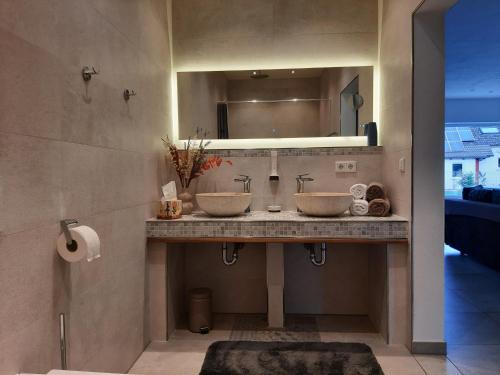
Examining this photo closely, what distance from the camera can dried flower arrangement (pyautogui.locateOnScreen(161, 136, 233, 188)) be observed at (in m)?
2.81

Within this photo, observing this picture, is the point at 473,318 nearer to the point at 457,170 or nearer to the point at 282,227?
the point at 282,227

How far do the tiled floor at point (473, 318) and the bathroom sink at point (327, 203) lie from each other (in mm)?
1161

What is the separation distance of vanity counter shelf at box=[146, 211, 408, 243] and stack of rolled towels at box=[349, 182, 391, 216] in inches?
4.7

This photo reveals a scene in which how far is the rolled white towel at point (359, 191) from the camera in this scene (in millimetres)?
2795

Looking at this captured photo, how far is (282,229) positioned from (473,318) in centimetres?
180

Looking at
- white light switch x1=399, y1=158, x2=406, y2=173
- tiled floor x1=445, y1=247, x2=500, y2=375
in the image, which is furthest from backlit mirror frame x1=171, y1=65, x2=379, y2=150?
tiled floor x1=445, y1=247, x2=500, y2=375

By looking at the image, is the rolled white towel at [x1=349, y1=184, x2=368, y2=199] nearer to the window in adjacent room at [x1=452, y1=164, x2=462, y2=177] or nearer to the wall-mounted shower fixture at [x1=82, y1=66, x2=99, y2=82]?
the wall-mounted shower fixture at [x1=82, y1=66, x2=99, y2=82]

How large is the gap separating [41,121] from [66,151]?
0.19 metres

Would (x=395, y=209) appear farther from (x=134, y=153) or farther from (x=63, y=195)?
(x=63, y=195)

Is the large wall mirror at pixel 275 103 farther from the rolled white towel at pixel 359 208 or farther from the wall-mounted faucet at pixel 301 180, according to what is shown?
the rolled white towel at pixel 359 208

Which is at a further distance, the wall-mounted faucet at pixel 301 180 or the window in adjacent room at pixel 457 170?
the window in adjacent room at pixel 457 170

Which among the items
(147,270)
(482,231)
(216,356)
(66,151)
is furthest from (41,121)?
(482,231)

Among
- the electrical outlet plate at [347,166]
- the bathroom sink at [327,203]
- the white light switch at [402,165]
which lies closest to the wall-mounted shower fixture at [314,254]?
the bathroom sink at [327,203]

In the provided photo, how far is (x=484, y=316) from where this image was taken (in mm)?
2930
